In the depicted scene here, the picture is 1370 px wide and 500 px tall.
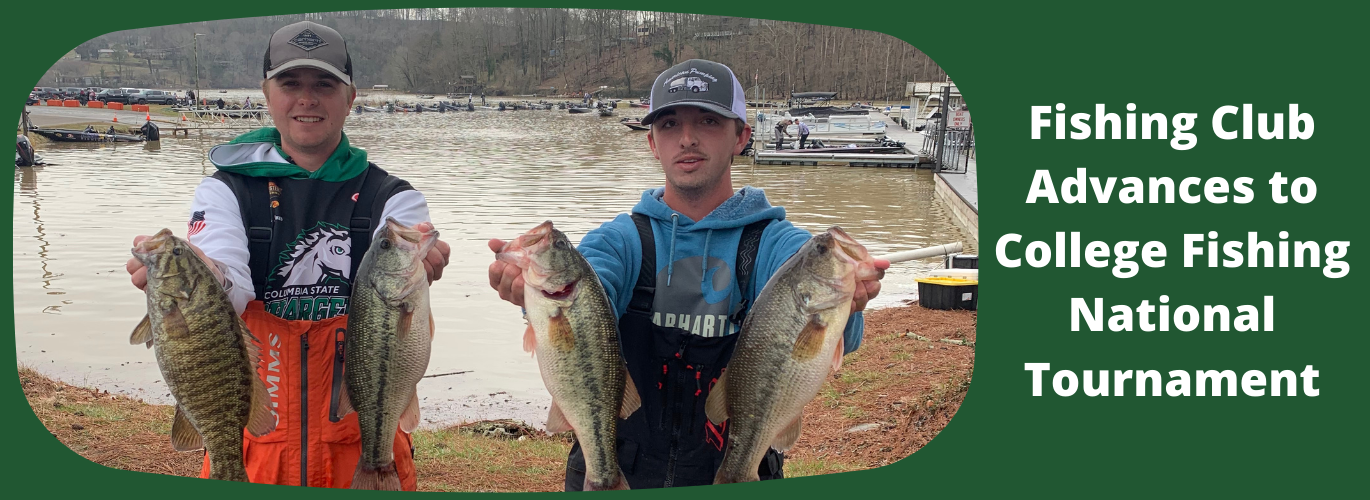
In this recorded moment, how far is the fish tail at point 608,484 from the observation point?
4.03m

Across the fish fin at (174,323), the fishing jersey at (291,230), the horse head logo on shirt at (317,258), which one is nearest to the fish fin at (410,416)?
the fishing jersey at (291,230)

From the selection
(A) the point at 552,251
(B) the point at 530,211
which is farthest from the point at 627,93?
(A) the point at 552,251

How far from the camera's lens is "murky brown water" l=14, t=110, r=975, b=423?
530 centimetres

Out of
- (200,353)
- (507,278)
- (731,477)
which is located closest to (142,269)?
(200,353)

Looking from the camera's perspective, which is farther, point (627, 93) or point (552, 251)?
point (627, 93)

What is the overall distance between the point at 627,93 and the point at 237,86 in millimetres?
1963

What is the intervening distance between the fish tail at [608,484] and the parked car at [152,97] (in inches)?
129

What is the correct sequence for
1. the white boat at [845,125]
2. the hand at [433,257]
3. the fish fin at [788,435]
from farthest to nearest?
the white boat at [845,125] → the hand at [433,257] → the fish fin at [788,435]

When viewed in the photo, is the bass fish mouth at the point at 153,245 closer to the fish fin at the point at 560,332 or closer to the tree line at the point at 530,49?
the tree line at the point at 530,49

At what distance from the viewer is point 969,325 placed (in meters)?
6.07

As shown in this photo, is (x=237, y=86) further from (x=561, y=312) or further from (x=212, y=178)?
(x=561, y=312)

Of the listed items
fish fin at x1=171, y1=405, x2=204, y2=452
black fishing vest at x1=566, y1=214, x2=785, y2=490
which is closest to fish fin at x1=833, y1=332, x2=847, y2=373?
black fishing vest at x1=566, y1=214, x2=785, y2=490

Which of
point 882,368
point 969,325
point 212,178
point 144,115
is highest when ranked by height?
point 144,115

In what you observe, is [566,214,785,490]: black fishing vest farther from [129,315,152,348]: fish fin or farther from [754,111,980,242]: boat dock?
[129,315,152,348]: fish fin
